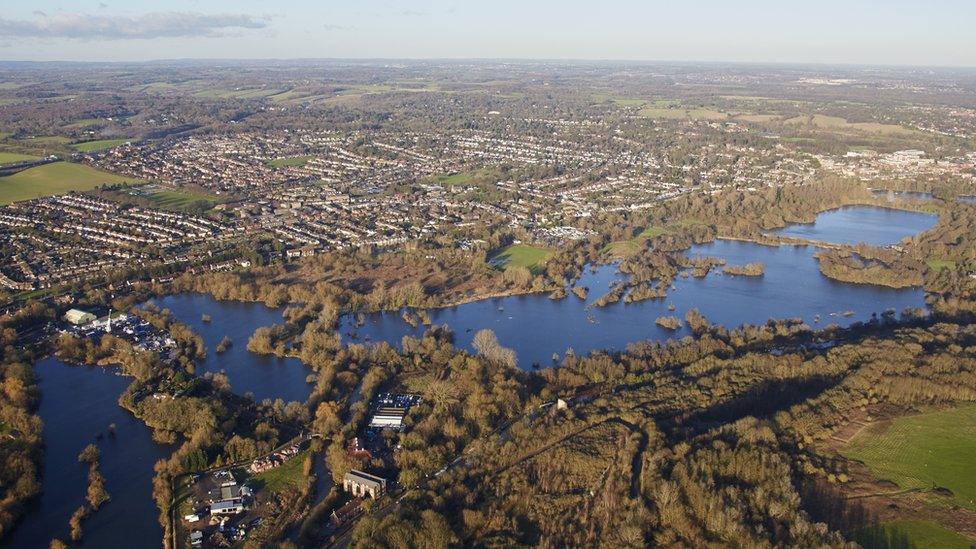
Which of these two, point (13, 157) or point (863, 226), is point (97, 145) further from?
point (863, 226)

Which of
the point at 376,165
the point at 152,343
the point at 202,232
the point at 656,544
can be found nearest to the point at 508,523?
the point at 656,544

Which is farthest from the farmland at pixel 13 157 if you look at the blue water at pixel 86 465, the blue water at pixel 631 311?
the blue water at pixel 631 311

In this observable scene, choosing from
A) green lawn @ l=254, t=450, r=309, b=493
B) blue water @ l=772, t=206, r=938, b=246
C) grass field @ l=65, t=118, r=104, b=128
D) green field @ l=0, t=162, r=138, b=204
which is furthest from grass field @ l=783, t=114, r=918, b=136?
grass field @ l=65, t=118, r=104, b=128

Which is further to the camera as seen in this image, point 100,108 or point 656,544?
point 100,108

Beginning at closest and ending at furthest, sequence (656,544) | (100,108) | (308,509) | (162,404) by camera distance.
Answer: (656,544)
(308,509)
(162,404)
(100,108)

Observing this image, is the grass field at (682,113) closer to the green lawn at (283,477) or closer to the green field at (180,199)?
the green field at (180,199)

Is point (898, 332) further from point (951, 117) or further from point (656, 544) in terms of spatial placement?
point (951, 117)

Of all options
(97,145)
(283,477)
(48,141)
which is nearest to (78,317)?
(283,477)
